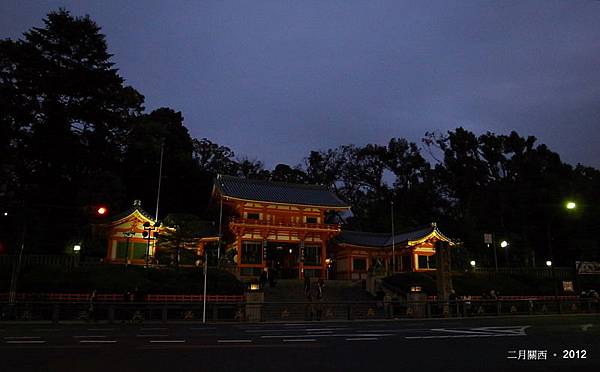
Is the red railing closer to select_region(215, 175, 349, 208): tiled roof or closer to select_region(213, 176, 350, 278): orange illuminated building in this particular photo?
select_region(213, 176, 350, 278): orange illuminated building

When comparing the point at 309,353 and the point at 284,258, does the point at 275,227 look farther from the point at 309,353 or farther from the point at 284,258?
the point at 309,353

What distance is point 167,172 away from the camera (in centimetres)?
4994

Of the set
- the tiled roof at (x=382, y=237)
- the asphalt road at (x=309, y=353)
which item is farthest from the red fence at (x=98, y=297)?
the tiled roof at (x=382, y=237)

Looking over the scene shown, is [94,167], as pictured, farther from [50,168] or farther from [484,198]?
[484,198]

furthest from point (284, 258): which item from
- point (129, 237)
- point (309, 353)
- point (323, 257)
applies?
point (309, 353)

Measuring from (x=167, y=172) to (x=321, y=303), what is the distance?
3222 centimetres

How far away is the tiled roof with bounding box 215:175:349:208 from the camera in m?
41.1

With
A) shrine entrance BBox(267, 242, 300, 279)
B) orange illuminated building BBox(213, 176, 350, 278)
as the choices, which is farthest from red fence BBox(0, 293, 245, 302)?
shrine entrance BBox(267, 242, 300, 279)

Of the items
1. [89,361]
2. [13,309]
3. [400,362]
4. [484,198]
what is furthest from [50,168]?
[484,198]

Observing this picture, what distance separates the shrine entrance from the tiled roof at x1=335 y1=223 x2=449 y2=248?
14.9 feet

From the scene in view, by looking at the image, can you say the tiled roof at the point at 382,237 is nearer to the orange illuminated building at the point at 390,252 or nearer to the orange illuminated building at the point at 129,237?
the orange illuminated building at the point at 390,252

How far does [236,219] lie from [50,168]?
15990mm

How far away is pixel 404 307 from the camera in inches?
1078

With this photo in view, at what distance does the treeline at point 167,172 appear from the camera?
34.3 m
